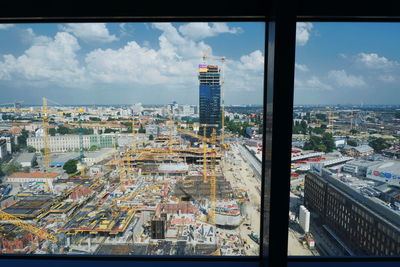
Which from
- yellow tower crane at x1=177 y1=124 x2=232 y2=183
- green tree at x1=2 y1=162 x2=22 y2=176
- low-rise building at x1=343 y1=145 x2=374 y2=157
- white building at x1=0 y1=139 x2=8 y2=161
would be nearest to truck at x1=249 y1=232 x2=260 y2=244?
yellow tower crane at x1=177 y1=124 x2=232 y2=183

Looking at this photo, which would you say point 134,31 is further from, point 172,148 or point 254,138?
point 254,138

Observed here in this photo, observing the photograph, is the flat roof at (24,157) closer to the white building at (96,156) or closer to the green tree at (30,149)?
the green tree at (30,149)

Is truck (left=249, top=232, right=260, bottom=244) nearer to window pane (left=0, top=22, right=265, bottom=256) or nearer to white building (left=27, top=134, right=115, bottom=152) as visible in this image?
window pane (left=0, top=22, right=265, bottom=256)

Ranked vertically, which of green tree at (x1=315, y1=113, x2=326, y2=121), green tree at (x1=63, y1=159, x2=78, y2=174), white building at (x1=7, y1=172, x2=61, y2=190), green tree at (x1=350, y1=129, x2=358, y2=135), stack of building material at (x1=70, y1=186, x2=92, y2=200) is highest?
green tree at (x1=315, y1=113, x2=326, y2=121)

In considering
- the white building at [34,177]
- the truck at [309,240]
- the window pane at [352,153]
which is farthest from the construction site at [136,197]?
the window pane at [352,153]
